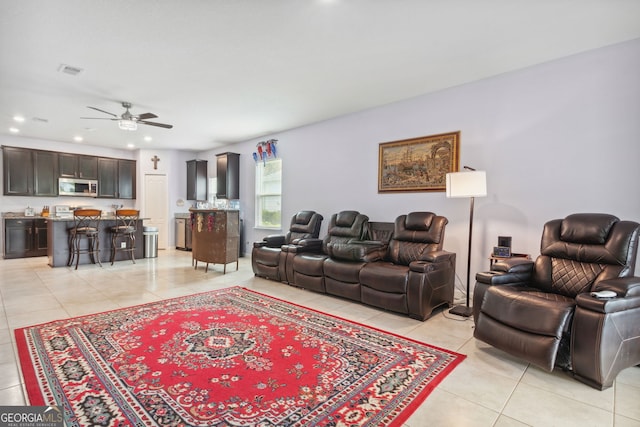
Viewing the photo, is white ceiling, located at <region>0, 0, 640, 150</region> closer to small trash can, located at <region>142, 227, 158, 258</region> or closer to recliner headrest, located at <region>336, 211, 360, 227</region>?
recliner headrest, located at <region>336, 211, 360, 227</region>

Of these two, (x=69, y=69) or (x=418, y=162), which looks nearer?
(x=69, y=69)

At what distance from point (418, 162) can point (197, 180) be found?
6144 mm

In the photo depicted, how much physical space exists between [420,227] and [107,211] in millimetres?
8076

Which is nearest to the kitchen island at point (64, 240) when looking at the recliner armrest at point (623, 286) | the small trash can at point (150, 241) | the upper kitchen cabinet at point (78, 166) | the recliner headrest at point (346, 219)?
the small trash can at point (150, 241)

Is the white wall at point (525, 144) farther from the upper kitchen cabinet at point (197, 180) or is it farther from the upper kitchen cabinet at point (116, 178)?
the upper kitchen cabinet at point (116, 178)

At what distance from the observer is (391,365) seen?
2.31 m

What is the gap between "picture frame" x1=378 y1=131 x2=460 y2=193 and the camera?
405 centimetres

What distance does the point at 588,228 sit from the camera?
2676mm

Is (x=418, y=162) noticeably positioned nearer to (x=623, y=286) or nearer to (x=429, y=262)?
(x=429, y=262)

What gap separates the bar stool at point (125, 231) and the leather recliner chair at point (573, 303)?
6273mm

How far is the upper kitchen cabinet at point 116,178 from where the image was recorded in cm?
807

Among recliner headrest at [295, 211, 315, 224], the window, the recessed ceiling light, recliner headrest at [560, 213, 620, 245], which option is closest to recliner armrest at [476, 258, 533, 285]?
recliner headrest at [560, 213, 620, 245]

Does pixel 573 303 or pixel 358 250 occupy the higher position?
pixel 358 250

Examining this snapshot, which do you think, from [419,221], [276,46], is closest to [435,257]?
[419,221]
